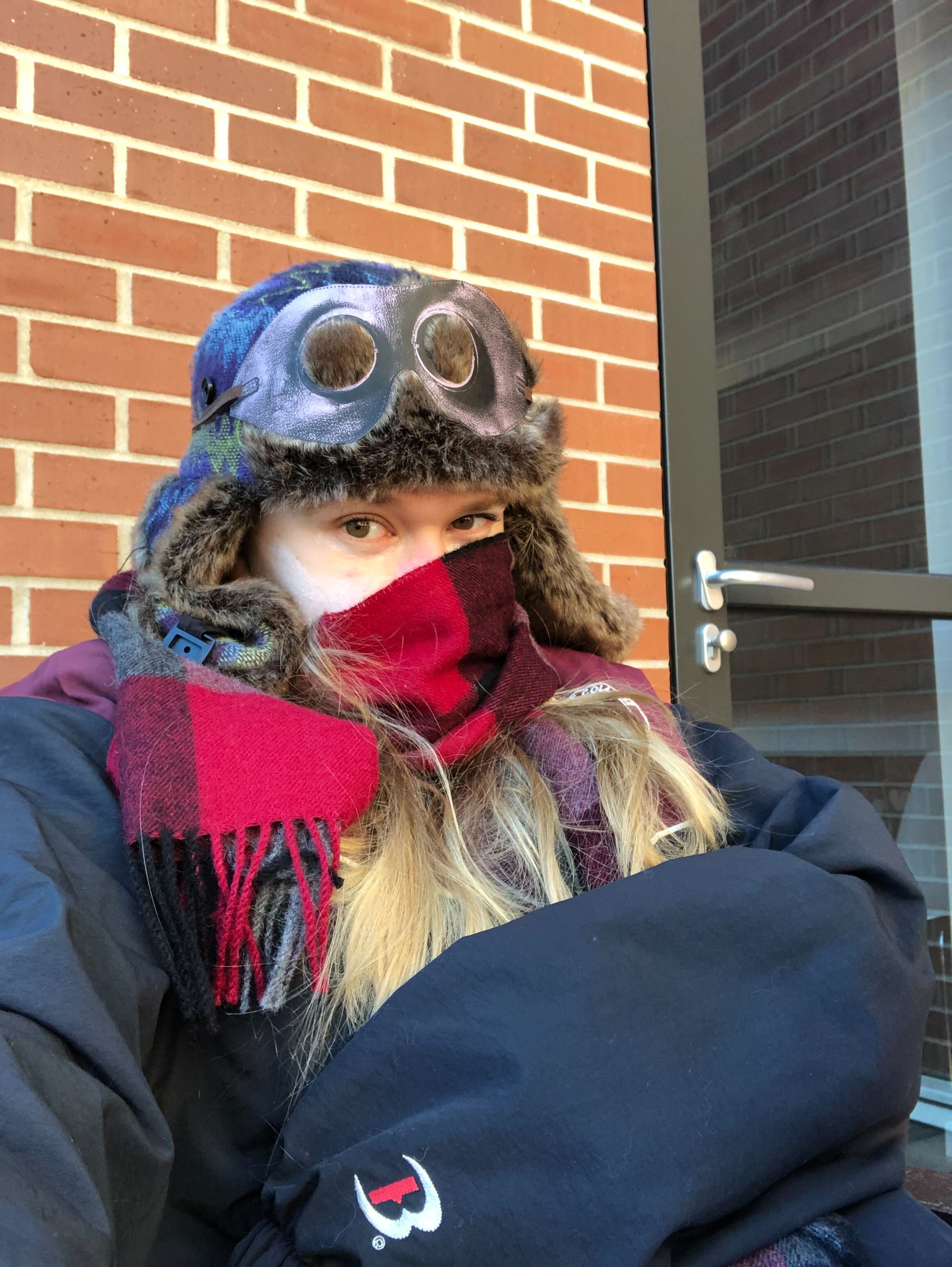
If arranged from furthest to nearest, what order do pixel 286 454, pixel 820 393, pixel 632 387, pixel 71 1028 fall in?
1. pixel 820 393
2. pixel 632 387
3. pixel 286 454
4. pixel 71 1028

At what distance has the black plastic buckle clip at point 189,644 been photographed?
1334 mm

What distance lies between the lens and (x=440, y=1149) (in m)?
0.92

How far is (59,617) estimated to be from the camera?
1715 mm

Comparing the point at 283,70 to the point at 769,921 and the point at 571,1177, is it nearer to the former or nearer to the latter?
the point at 769,921

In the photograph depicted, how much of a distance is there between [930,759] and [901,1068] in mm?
2032

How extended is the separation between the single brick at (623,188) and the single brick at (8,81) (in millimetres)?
1206

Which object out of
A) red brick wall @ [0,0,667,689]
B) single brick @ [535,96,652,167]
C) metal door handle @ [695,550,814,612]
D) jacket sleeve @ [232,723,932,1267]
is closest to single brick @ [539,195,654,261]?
red brick wall @ [0,0,667,689]

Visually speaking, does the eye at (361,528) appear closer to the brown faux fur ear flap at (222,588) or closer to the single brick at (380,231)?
the brown faux fur ear flap at (222,588)

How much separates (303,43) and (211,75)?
0.21m

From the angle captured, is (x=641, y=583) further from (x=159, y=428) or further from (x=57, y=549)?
(x=57, y=549)

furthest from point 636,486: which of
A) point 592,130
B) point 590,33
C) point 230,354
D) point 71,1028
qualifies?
point 71,1028

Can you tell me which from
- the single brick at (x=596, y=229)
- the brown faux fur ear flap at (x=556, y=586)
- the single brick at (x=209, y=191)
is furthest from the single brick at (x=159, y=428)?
the single brick at (x=596, y=229)

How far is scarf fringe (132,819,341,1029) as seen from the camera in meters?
1.05

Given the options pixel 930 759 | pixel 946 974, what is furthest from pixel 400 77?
pixel 946 974
